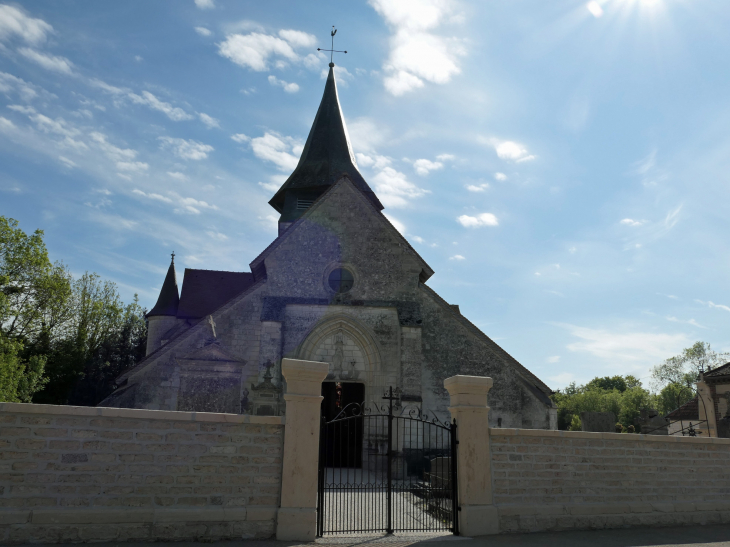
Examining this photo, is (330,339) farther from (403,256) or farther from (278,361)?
(403,256)

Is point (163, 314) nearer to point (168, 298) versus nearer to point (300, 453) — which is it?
point (168, 298)

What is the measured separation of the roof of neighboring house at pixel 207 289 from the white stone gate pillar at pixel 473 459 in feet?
55.0

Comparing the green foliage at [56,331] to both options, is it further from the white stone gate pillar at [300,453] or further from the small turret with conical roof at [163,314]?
the white stone gate pillar at [300,453]

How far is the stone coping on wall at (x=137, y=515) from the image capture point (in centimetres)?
594

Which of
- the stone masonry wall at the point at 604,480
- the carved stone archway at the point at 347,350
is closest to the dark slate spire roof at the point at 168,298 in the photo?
the carved stone archway at the point at 347,350

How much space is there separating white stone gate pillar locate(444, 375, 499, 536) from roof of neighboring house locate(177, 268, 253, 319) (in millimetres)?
16775

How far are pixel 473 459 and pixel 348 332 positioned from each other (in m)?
7.09

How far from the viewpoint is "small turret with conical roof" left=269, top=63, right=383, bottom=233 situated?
20.6m

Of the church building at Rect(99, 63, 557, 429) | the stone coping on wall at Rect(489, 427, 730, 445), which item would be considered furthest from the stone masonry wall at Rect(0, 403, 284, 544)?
the church building at Rect(99, 63, 557, 429)

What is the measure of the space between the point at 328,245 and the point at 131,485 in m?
9.29

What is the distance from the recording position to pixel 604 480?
8.41 m

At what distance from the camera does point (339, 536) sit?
703cm

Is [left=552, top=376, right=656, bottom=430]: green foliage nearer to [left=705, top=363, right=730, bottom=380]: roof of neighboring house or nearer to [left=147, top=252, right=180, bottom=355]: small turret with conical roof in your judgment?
[left=705, top=363, right=730, bottom=380]: roof of neighboring house

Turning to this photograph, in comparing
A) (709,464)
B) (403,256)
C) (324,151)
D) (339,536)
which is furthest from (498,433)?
(324,151)
